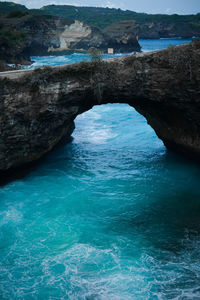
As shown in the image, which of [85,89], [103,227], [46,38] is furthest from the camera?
[46,38]

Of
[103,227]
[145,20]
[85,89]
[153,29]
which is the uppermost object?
[145,20]

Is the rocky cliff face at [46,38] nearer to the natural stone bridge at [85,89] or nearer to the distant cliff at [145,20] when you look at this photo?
the distant cliff at [145,20]

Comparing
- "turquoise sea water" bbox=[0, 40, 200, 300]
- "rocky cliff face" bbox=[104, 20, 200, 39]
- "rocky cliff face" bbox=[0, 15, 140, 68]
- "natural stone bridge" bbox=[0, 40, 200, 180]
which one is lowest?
"turquoise sea water" bbox=[0, 40, 200, 300]

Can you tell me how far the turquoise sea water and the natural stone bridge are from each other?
9.00 feet

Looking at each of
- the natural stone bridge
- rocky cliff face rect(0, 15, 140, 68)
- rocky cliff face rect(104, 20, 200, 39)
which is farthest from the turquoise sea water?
rocky cliff face rect(104, 20, 200, 39)

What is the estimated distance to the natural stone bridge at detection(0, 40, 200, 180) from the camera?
13.5 m

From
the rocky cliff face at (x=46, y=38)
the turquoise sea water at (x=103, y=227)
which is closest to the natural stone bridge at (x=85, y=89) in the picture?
the turquoise sea water at (x=103, y=227)

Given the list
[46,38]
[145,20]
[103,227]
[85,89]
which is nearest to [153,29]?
[145,20]

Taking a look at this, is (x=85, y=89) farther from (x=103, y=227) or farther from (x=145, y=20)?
(x=145, y=20)

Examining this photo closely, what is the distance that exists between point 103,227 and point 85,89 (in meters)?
6.01

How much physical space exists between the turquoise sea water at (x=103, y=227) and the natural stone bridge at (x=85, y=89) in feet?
9.00

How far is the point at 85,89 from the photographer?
14.1m

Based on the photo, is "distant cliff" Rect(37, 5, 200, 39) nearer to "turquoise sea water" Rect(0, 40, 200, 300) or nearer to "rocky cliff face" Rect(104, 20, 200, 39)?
"rocky cliff face" Rect(104, 20, 200, 39)

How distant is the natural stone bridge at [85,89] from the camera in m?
13.5
